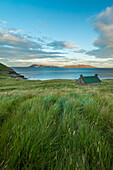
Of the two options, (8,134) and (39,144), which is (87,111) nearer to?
(39,144)

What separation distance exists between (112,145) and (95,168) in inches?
22.7

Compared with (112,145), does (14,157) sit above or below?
above

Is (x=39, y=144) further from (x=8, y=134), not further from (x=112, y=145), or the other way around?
(x=112, y=145)

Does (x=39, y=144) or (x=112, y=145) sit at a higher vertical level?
→ (x=39, y=144)

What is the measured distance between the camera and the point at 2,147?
3.75ft

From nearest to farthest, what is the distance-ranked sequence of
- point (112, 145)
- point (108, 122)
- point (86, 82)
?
point (112, 145), point (108, 122), point (86, 82)

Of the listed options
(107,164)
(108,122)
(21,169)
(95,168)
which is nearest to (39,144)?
(21,169)

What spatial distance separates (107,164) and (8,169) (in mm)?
1106

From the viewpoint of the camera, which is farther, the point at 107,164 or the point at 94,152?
the point at 94,152

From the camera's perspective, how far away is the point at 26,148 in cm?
107

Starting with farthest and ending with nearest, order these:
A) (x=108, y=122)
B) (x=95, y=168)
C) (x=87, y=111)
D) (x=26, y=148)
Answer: (x=87, y=111) < (x=108, y=122) < (x=26, y=148) < (x=95, y=168)

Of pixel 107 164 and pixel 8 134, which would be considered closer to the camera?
pixel 107 164

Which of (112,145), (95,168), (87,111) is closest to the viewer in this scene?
(95,168)

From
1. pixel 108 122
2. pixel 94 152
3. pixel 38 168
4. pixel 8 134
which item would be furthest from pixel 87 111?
pixel 8 134
